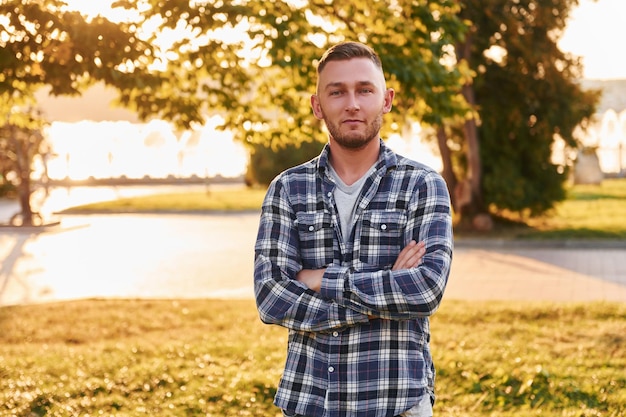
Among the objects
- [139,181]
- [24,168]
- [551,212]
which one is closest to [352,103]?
[551,212]

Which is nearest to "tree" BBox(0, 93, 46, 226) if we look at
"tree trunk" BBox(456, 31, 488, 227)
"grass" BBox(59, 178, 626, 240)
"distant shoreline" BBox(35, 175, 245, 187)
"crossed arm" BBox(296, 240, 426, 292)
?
"grass" BBox(59, 178, 626, 240)

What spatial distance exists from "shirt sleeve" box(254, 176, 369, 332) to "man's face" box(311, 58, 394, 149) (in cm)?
31

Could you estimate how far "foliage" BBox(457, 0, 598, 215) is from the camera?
17125 millimetres

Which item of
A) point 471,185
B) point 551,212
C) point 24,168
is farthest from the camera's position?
point 24,168

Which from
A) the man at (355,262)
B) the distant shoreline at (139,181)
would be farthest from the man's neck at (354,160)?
the distant shoreline at (139,181)

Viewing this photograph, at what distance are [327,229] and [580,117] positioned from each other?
16.2 metres

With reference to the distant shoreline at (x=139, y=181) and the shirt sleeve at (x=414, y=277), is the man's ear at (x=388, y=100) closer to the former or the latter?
the shirt sleeve at (x=414, y=277)

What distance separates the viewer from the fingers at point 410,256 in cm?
268

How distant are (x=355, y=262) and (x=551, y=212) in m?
18.1

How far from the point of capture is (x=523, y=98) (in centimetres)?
1806

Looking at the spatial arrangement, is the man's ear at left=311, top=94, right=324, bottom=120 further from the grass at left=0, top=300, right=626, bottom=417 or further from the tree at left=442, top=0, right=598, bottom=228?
the tree at left=442, top=0, right=598, bottom=228

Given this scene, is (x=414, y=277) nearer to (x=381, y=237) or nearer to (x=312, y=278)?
(x=381, y=237)

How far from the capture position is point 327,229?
9.04 ft

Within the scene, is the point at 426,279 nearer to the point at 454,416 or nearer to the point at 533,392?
the point at 454,416
